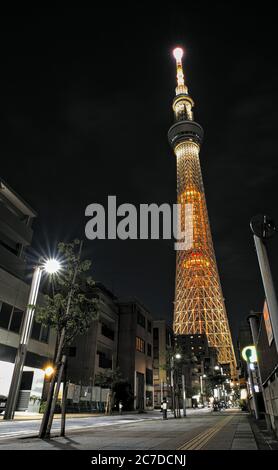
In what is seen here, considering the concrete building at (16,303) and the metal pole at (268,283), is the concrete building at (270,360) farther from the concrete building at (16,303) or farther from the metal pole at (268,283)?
the concrete building at (16,303)

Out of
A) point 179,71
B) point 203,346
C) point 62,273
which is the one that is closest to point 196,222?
point 203,346

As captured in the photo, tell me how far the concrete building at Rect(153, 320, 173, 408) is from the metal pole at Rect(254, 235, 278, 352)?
72.8 metres

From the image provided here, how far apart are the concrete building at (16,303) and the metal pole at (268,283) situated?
27.6 m

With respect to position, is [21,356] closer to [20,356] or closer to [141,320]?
[20,356]

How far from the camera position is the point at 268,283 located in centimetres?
529

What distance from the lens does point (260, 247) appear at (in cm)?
554

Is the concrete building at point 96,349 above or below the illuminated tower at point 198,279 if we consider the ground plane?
below

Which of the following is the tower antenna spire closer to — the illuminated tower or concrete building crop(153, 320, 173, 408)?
the illuminated tower

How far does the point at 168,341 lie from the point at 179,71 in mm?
128030

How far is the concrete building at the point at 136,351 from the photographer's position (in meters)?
56.8

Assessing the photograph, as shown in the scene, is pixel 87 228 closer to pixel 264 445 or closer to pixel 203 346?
pixel 264 445

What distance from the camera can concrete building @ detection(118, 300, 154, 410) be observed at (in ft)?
186

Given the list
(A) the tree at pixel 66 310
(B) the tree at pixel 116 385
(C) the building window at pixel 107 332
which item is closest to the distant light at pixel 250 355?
(A) the tree at pixel 66 310

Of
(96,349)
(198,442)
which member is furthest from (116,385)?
(198,442)
